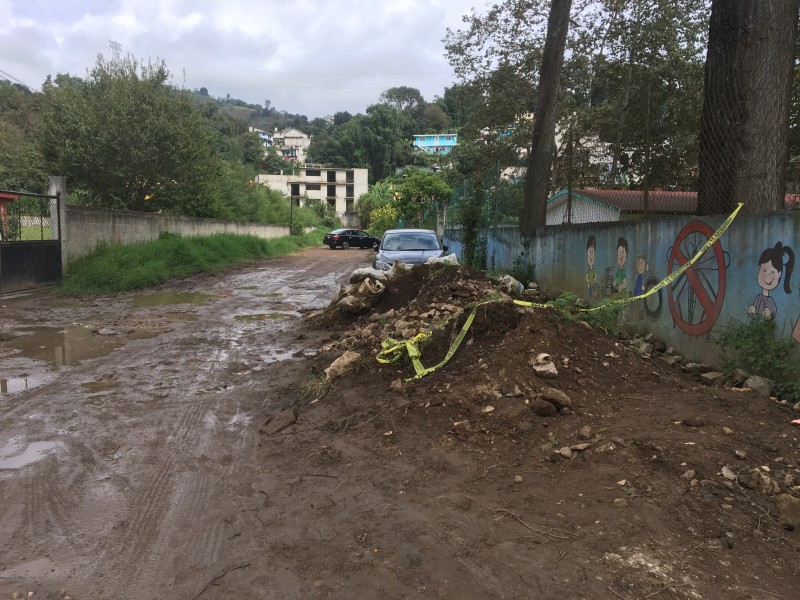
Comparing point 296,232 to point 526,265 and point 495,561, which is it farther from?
point 495,561

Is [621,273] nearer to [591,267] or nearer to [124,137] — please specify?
[591,267]

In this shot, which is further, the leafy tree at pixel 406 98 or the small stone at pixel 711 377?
the leafy tree at pixel 406 98

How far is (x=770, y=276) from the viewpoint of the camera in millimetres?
5031

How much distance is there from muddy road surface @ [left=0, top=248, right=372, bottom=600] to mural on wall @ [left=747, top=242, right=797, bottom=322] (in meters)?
4.49

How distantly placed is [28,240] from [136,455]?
1123cm

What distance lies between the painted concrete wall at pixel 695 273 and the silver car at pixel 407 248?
429 cm

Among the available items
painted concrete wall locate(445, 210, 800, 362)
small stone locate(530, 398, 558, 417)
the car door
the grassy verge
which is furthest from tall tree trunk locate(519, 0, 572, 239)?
the car door

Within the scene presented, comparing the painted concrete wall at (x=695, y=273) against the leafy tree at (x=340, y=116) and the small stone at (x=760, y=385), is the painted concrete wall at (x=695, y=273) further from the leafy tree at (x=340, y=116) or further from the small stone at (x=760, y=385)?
the leafy tree at (x=340, y=116)

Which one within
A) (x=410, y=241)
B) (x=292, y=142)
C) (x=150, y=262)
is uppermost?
(x=292, y=142)

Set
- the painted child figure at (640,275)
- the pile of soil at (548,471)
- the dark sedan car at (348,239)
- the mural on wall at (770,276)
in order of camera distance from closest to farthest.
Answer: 1. the pile of soil at (548,471)
2. the mural on wall at (770,276)
3. the painted child figure at (640,275)
4. the dark sedan car at (348,239)

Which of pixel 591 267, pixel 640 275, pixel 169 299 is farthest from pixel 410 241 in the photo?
pixel 640 275

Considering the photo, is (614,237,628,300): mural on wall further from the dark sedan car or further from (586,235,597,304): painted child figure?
the dark sedan car

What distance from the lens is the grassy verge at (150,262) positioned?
14688mm

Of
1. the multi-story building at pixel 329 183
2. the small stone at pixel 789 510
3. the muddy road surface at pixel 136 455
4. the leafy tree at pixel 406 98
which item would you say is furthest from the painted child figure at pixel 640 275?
the leafy tree at pixel 406 98
